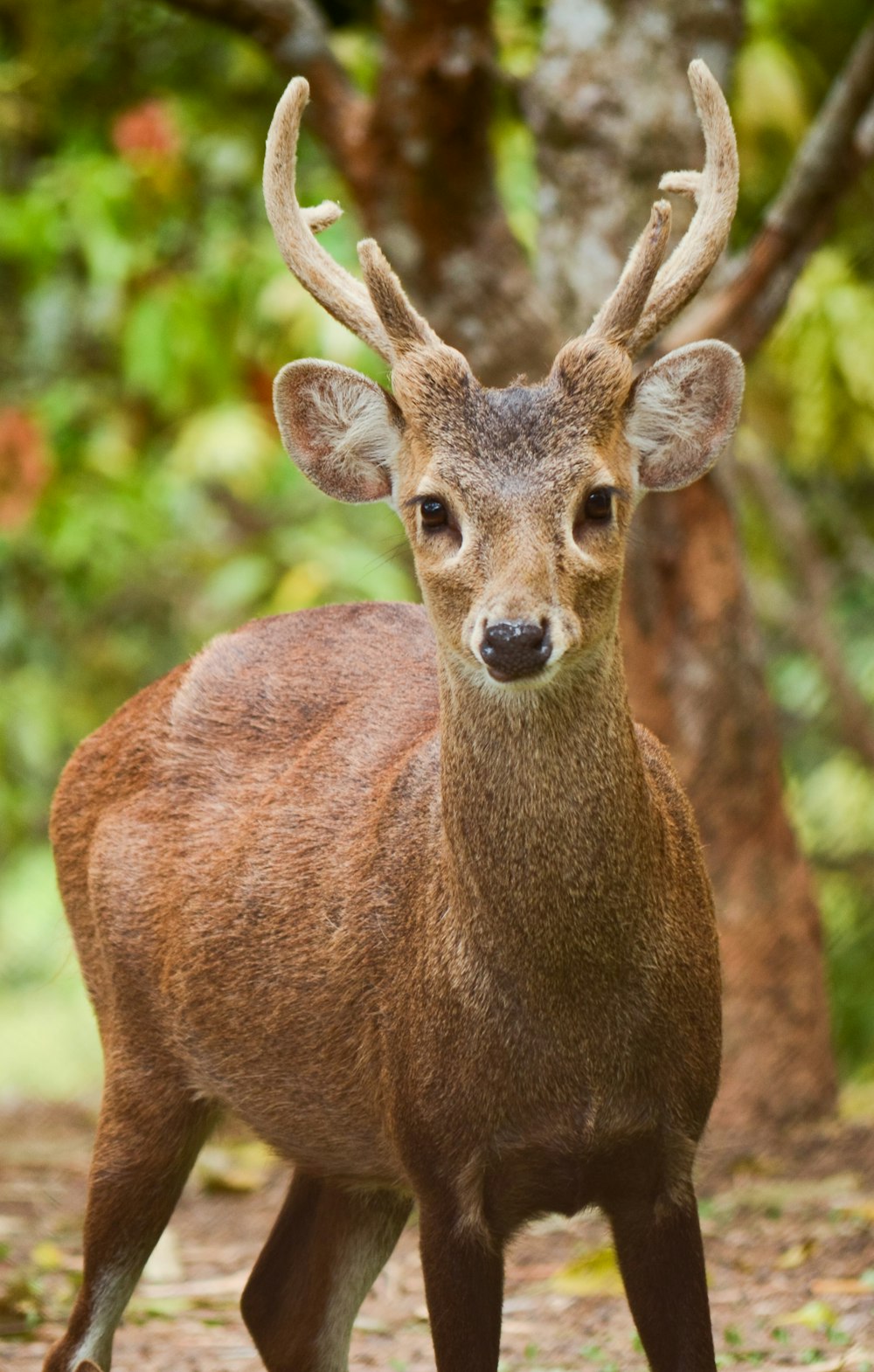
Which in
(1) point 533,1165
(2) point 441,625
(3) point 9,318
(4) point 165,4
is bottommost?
(1) point 533,1165

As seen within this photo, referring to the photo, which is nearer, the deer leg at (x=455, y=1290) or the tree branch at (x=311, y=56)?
the deer leg at (x=455, y=1290)

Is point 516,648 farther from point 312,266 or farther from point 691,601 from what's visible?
point 691,601

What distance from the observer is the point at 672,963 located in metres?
3.69

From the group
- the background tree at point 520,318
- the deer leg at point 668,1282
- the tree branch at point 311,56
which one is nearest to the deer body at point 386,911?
the deer leg at point 668,1282

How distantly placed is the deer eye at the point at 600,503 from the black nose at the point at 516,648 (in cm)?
37

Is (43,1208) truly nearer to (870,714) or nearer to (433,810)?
(433,810)

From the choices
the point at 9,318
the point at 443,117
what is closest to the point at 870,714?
the point at 443,117

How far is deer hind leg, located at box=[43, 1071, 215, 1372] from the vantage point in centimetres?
439

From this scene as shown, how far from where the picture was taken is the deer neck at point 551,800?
3619mm

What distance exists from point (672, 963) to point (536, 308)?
11.2 ft

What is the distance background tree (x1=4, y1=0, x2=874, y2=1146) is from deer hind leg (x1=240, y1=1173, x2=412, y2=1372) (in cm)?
238

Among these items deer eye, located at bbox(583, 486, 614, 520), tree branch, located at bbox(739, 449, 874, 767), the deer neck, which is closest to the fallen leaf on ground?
the deer neck

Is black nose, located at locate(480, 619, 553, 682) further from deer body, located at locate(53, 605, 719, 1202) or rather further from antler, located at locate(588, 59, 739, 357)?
antler, located at locate(588, 59, 739, 357)

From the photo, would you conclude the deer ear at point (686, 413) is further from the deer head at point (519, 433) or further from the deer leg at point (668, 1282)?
the deer leg at point (668, 1282)
